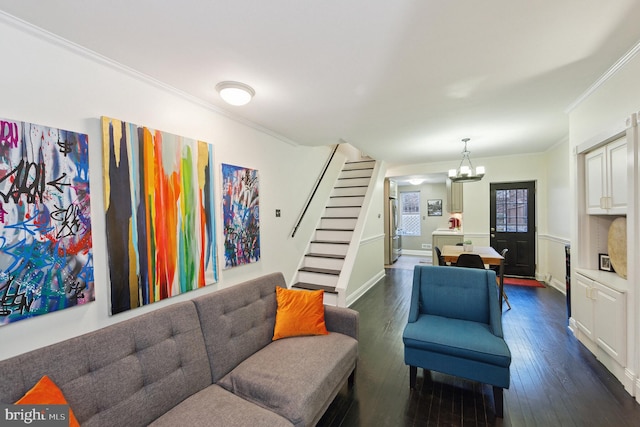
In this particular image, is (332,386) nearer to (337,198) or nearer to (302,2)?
(302,2)

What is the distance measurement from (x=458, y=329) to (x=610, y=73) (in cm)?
244

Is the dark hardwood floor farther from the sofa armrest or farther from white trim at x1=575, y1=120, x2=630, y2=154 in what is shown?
white trim at x1=575, y1=120, x2=630, y2=154

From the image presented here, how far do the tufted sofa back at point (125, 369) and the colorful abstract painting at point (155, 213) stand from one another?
44 cm

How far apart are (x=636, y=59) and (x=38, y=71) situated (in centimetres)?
391

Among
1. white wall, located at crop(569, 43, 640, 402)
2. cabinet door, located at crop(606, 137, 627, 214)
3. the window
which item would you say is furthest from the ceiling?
the window

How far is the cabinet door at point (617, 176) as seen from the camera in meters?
2.17

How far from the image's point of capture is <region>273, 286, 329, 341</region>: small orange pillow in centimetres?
218

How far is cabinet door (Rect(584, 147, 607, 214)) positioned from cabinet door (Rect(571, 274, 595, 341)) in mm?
735

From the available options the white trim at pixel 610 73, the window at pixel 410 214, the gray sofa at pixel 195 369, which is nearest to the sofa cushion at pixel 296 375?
the gray sofa at pixel 195 369

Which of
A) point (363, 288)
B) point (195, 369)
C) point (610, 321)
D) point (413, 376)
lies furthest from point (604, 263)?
point (195, 369)

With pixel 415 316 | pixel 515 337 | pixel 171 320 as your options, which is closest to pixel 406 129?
pixel 415 316

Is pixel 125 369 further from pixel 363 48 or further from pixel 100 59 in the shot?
pixel 363 48

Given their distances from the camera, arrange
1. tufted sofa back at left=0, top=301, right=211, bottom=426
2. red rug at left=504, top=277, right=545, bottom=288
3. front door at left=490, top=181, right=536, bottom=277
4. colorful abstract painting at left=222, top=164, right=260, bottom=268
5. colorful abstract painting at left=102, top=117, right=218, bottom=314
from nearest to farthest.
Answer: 1. tufted sofa back at left=0, top=301, right=211, bottom=426
2. colorful abstract painting at left=102, top=117, right=218, bottom=314
3. colorful abstract painting at left=222, top=164, right=260, bottom=268
4. red rug at left=504, top=277, right=545, bottom=288
5. front door at left=490, top=181, right=536, bottom=277

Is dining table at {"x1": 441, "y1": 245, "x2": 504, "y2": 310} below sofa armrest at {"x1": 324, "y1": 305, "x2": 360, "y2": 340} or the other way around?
the other way around
